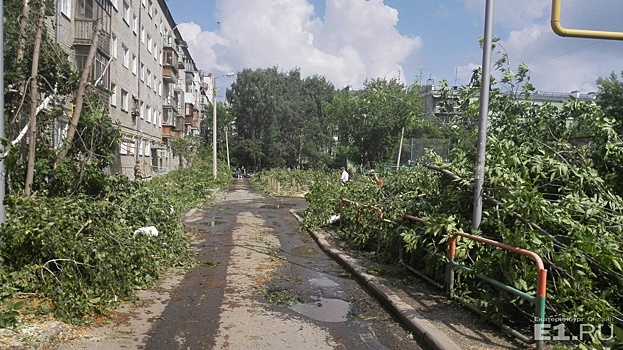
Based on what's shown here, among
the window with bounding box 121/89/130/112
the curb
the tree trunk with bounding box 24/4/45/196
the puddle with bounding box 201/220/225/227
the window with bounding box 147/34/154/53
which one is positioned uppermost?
the window with bounding box 147/34/154/53

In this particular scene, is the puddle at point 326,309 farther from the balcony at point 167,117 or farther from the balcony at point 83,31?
the balcony at point 167,117

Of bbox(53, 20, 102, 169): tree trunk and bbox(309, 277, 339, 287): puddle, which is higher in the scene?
bbox(53, 20, 102, 169): tree trunk

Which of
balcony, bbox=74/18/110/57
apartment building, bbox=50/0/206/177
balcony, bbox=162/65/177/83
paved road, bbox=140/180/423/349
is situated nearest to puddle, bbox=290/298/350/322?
paved road, bbox=140/180/423/349

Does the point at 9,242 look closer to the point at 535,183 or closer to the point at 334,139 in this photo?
the point at 535,183

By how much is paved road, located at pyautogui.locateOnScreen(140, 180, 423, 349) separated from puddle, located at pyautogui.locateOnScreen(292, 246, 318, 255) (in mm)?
23

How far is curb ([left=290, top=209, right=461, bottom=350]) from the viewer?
4984mm

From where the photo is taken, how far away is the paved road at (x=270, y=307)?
524 centimetres

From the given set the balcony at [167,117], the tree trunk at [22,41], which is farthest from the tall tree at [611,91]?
the balcony at [167,117]

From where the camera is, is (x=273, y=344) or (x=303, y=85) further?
A: (x=303, y=85)

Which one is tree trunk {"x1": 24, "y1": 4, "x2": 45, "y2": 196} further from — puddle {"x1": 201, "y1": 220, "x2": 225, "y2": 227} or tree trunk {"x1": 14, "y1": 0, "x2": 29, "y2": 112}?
puddle {"x1": 201, "y1": 220, "x2": 225, "y2": 227}

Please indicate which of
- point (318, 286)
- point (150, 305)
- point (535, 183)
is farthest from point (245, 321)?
point (535, 183)

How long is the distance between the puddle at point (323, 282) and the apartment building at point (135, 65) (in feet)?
19.0

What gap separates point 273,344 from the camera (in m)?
5.11

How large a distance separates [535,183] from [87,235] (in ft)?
19.4
